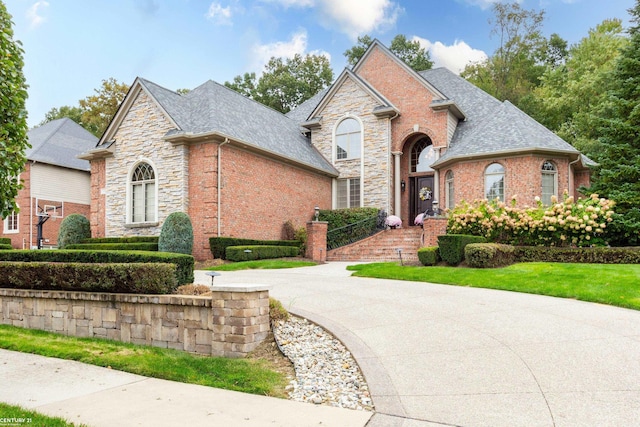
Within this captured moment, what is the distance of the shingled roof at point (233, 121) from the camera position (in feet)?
60.7

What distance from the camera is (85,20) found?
44.4ft

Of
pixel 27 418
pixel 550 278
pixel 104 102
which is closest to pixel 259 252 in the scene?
pixel 550 278

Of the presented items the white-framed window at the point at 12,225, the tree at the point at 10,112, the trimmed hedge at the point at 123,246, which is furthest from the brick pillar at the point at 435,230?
the white-framed window at the point at 12,225

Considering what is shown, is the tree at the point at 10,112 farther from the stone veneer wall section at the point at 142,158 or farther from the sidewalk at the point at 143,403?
the stone veneer wall section at the point at 142,158

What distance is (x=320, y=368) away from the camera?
18.5 ft

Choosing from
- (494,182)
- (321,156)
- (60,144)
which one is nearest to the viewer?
(494,182)

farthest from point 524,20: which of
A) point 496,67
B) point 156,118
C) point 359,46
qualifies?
point 156,118

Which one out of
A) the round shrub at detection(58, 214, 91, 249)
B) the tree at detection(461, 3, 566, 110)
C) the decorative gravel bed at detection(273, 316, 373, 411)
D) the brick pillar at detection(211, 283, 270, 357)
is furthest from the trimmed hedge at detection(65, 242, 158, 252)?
the tree at detection(461, 3, 566, 110)

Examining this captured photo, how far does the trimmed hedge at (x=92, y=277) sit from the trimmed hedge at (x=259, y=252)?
27.9 ft

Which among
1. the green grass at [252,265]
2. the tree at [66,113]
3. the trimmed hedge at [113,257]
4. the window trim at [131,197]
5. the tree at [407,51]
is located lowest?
the green grass at [252,265]

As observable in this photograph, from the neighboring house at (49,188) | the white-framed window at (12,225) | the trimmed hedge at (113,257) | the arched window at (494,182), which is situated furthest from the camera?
the white-framed window at (12,225)

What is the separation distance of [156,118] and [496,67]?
30746mm

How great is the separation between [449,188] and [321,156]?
7.03 m

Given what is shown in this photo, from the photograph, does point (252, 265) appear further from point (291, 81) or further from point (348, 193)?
point (291, 81)
